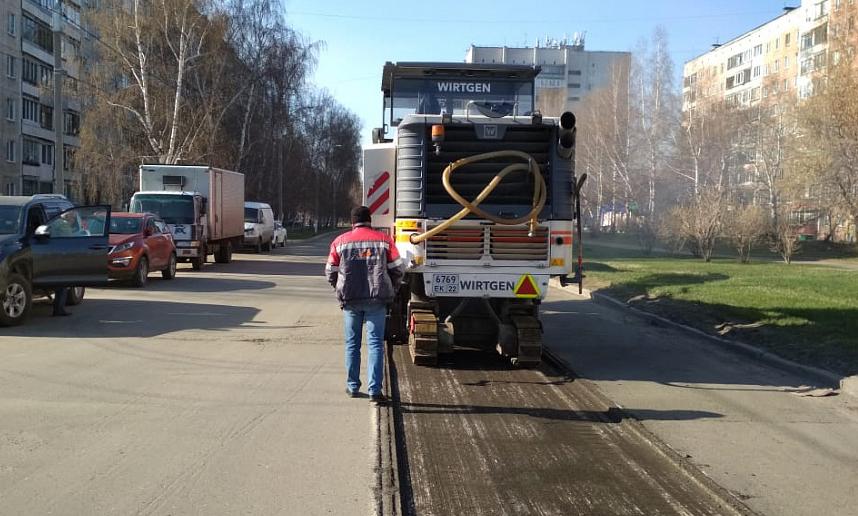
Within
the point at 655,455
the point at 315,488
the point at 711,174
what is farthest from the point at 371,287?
the point at 711,174

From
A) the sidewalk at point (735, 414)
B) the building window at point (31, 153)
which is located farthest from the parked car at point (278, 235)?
the sidewalk at point (735, 414)

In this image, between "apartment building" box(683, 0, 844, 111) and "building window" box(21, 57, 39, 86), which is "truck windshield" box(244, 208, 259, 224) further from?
"apartment building" box(683, 0, 844, 111)

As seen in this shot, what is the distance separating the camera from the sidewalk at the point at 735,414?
5188mm

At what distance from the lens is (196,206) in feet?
74.5

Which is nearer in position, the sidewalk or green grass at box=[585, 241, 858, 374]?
the sidewalk

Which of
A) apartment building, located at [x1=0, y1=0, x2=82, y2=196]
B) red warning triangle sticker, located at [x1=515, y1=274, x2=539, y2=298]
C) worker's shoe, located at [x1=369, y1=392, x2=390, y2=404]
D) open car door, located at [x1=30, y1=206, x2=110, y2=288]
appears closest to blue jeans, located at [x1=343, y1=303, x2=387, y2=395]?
worker's shoe, located at [x1=369, y1=392, x2=390, y2=404]

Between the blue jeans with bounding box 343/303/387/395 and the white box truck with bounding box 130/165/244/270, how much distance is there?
16.4 meters

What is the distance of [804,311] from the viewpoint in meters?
12.9

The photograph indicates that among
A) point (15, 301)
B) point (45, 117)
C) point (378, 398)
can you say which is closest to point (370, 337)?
point (378, 398)

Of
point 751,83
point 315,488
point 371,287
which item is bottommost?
point 315,488

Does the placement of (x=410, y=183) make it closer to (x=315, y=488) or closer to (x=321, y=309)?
(x=315, y=488)

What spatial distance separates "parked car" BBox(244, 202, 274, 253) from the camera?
34.1 metres

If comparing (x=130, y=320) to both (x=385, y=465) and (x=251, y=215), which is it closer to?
(x=385, y=465)

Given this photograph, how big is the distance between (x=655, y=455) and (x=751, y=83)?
77638 mm
